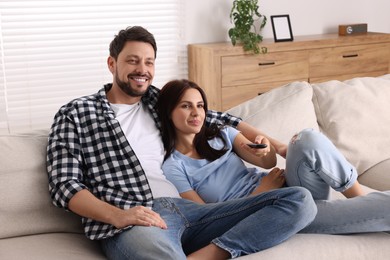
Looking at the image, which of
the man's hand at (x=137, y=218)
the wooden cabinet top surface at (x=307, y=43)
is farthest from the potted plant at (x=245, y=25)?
the man's hand at (x=137, y=218)

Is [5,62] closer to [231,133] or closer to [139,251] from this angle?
[231,133]

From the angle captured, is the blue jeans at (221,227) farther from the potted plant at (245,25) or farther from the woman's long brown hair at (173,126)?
the potted plant at (245,25)

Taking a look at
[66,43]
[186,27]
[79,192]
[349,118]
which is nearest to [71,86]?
[66,43]

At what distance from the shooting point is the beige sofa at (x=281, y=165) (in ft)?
7.08

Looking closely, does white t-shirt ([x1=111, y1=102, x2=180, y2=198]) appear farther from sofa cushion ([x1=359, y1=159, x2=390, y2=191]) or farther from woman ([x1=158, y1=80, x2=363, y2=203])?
sofa cushion ([x1=359, y1=159, x2=390, y2=191])

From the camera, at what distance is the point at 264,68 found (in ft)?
16.4

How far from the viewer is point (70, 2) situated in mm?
4742

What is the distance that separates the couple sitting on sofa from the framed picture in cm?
272

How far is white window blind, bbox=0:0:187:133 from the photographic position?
15.3ft

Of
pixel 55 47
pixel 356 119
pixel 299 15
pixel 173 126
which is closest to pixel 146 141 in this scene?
pixel 173 126

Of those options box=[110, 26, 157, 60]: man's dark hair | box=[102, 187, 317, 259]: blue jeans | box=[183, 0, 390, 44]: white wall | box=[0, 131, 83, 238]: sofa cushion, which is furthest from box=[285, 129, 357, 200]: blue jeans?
box=[183, 0, 390, 44]: white wall

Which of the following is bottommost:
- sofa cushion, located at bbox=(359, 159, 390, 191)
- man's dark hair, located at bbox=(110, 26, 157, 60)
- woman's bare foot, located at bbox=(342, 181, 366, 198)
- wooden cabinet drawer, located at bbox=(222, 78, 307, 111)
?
sofa cushion, located at bbox=(359, 159, 390, 191)

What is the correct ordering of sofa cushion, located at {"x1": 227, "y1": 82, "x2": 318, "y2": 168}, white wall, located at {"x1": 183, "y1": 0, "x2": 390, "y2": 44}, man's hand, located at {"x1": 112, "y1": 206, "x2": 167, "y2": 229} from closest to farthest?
man's hand, located at {"x1": 112, "y1": 206, "x2": 167, "y2": 229} < sofa cushion, located at {"x1": 227, "y1": 82, "x2": 318, "y2": 168} < white wall, located at {"x1": 183, "y1": 0, "x2": 390, "y2": 44}

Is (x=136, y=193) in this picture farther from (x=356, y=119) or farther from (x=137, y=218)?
(x=356, y=119)
